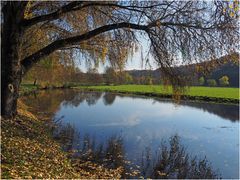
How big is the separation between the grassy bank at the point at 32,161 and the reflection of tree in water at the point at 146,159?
2.05ft

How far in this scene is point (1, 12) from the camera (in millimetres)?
8492

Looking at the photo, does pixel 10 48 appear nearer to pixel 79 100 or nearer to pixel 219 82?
pixel 79 100

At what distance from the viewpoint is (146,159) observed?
8.84 meters

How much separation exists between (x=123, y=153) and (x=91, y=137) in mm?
2560

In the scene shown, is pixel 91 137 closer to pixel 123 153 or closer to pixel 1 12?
pixel 123 153

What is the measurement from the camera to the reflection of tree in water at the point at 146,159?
7798mm

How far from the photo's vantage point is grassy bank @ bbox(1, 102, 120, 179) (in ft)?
17.1

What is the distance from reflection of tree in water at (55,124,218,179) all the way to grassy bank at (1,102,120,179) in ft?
2.05

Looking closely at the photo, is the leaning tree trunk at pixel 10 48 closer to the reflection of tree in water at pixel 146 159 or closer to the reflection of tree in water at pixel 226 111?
the reflection of tree in water at pixel 146 159

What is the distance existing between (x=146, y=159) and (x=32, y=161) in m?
4.05

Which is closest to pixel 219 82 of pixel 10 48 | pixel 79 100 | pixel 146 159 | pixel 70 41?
pixel 79 100

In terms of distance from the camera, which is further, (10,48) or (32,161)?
(10,48)

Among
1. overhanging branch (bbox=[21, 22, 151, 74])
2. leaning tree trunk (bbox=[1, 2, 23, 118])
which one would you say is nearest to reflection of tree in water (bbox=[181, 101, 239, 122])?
overhanging branch (bbox=[21, 22, 151, 74])

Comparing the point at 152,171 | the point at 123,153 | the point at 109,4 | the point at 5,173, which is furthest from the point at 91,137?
the point at 5,173
